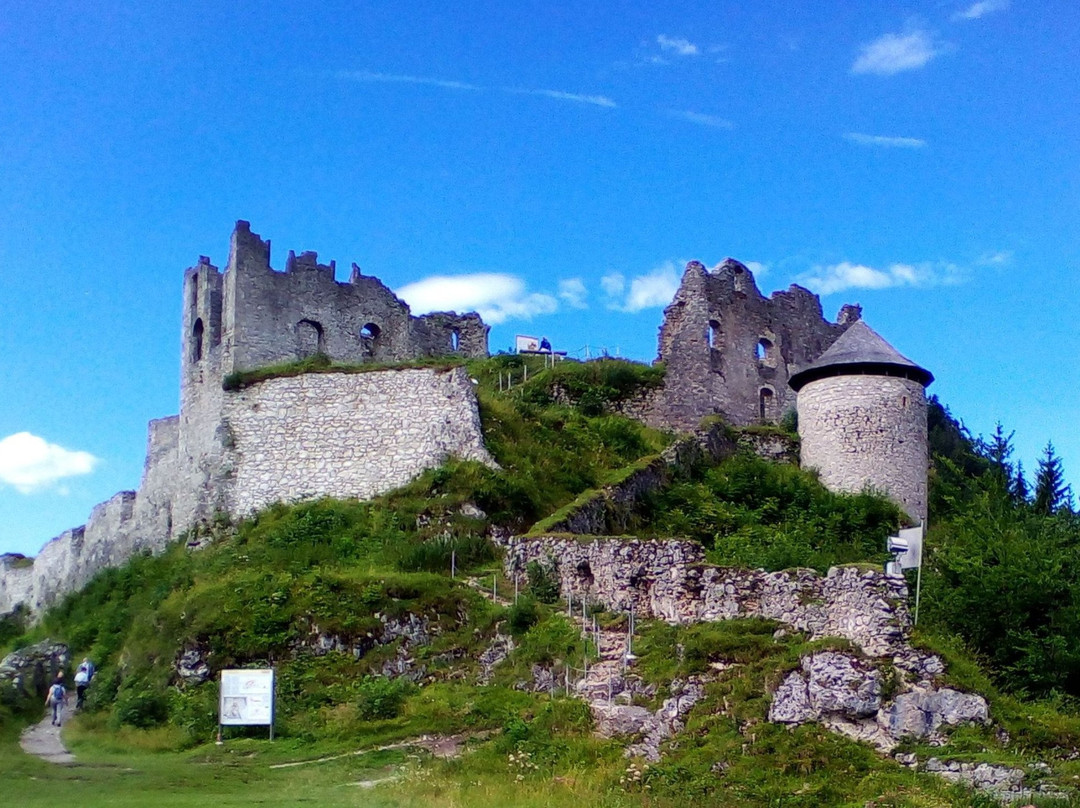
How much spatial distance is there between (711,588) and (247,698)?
818cm

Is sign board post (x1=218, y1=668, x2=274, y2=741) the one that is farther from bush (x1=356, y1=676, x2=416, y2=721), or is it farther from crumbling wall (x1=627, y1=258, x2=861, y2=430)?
crumbling wall (x1=627, y1=258, x2=861, y2=430)

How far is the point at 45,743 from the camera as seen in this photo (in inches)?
1049

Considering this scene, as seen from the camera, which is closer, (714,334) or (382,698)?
(382,698)

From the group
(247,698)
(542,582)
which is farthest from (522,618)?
(247,698)

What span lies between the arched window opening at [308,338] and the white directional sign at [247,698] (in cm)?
1984

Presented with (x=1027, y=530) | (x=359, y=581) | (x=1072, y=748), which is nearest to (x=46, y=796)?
(x=359, y=581)

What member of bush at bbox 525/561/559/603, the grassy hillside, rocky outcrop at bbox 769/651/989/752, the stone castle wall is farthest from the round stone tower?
rocky outcrop at bbox 769/651/989/752

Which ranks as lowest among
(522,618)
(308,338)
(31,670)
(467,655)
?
(31,670)

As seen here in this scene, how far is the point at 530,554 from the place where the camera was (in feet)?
92.7

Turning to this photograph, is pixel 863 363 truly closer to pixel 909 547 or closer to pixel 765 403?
pixel 765 403

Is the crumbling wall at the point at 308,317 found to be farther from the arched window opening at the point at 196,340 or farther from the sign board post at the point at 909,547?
the sign board post at the point at 909,547

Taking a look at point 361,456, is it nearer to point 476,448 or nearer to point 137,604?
point 476,448

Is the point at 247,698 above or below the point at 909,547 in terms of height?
below

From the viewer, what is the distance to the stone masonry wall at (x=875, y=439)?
38969 mm
